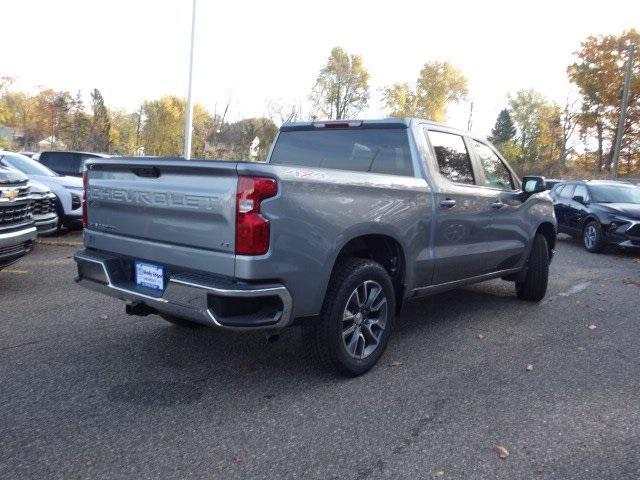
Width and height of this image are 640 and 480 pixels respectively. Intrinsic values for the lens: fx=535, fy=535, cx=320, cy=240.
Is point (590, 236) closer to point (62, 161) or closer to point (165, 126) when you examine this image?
point (62, 161)

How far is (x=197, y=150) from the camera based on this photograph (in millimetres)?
36438

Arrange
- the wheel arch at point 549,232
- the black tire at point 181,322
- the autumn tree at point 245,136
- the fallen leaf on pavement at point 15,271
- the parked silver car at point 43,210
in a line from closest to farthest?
1. the black tire at point 181,322
2. the wheel arch at point 549,232
3. the fallen leaf on pavement at point 15,271
4. the parked silver car at point 43,210
5. the autumn tree at point 245,136

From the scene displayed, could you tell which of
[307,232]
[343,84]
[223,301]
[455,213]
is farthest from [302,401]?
[343,84]

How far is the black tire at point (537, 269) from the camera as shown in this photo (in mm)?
6133

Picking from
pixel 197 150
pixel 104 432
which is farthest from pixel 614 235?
pixel 197 150

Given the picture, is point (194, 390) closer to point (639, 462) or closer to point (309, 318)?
point (309, 318)

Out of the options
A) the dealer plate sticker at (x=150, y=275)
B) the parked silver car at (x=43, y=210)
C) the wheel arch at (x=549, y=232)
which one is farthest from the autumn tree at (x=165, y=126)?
the dealer plate sticker at (x=150, y=275)

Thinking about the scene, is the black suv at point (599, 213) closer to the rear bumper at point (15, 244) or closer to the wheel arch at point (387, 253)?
the wheel arch at point (387, 253)

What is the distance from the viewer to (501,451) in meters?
2.87

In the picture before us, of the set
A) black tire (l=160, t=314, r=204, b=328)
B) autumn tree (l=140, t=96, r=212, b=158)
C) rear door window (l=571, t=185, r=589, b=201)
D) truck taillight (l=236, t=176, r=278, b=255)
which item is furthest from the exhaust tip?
autumn tree (l=140, t=96, r=212, b=158)

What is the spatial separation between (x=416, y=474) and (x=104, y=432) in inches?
65.5

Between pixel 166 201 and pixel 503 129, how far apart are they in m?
81.1

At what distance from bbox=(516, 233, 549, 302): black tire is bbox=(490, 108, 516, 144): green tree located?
73.4 meters

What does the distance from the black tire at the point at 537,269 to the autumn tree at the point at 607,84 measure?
132ft
